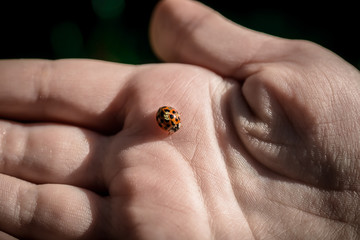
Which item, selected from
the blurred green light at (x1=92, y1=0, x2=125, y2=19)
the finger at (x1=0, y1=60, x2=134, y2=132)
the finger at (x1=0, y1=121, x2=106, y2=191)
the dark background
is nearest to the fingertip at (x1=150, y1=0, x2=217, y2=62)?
the finger at (x1=0, y1=60, x2=134, y2=132)

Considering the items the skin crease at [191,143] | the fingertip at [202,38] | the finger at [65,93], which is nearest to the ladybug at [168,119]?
the skin crease at [191,143]

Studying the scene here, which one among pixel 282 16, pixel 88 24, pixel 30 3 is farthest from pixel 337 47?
pixel 30 3

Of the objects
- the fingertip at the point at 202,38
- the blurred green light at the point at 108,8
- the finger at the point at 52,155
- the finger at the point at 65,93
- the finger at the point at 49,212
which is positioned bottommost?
the finger at the point at 49,212

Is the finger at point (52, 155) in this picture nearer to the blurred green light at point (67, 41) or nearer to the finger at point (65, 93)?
the finger at point (65, 93)

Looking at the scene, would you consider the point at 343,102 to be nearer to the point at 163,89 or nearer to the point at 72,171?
the point at 163,89

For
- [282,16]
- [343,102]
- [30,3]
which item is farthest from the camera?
[282,16]

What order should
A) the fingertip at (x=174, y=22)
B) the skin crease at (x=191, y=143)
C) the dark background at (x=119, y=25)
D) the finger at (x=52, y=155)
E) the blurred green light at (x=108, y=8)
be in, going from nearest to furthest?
the skin crease at (x=191, y=143) < the finger at (x=52, y=155) < the fingertip at (x=174, y=22) < the dark background at (x=119, y=25) < the blurred green light at (x=108, y=8)

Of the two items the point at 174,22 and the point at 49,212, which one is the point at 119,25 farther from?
the point at 49,212

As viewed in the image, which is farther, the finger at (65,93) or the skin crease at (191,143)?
the finger at (65,93)
